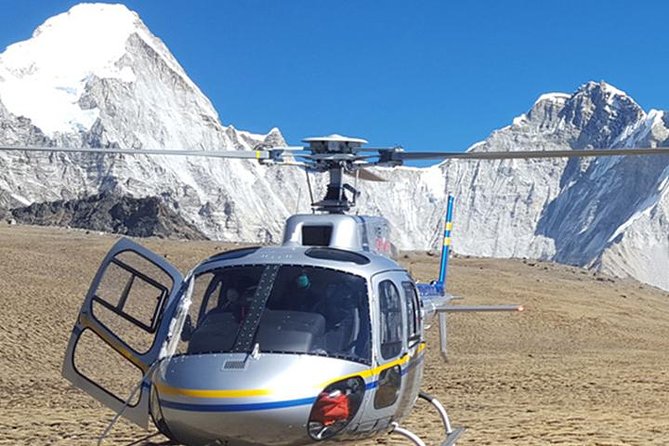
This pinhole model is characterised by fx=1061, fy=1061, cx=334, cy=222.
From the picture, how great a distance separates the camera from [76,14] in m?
135

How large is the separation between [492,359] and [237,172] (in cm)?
10378

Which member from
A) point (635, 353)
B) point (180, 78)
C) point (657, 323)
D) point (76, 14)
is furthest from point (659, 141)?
point (635, 353)

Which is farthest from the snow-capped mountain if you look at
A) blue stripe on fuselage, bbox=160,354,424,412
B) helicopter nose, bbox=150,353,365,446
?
blue stripe on fuselage, bbox=160,354,424,412

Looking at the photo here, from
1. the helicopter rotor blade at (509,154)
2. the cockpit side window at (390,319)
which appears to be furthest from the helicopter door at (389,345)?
the helicopter rotor blade at (509,154)

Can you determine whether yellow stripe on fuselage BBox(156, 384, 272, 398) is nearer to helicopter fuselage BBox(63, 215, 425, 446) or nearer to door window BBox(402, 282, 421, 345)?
helicopter fuselage BBox(63, 215, 425, 446)

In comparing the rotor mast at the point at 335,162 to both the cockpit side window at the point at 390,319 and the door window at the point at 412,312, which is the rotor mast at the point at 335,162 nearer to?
the door window at the point at 412,312

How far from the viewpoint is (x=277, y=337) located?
24.5 feet

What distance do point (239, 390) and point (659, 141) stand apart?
148 meters

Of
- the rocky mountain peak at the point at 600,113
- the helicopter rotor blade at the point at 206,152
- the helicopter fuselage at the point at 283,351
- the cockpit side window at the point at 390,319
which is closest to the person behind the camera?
the helicopter fuselage at the point at 283,351

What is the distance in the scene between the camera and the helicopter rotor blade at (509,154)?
8602mm

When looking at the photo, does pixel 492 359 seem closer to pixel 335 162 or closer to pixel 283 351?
pixel 335 162

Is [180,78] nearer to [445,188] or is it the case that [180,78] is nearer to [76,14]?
[76,14]

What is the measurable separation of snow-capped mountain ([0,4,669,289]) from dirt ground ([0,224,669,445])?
40391 millimetres

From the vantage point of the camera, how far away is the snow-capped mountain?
10606cm
